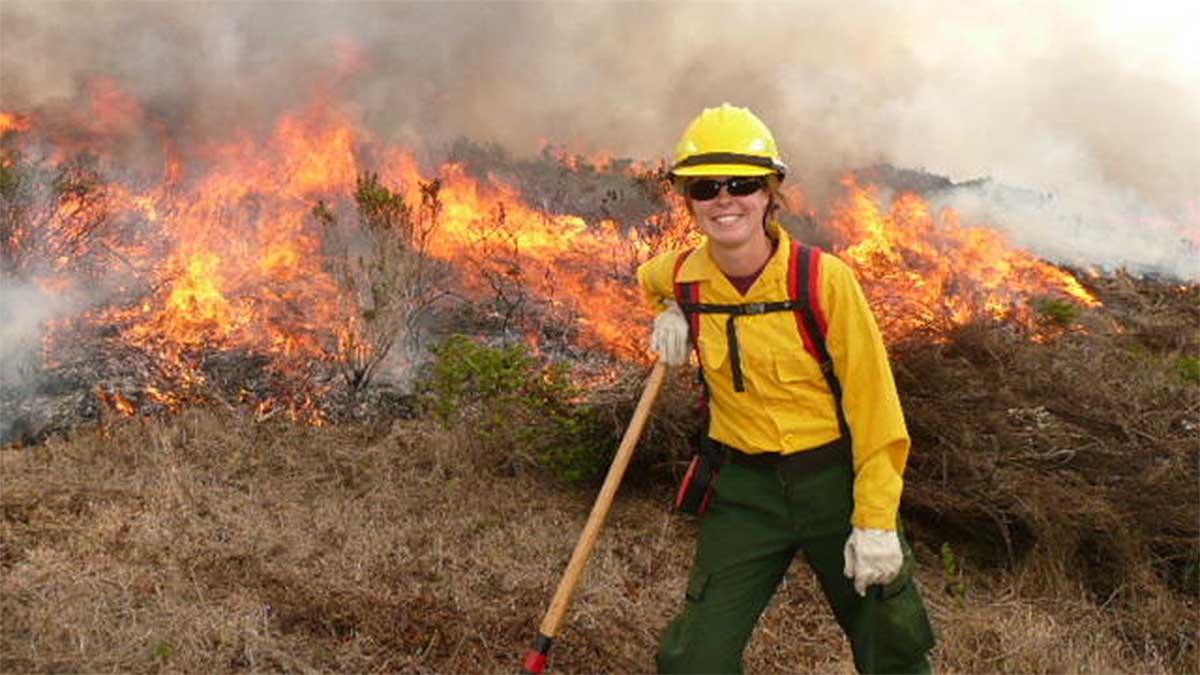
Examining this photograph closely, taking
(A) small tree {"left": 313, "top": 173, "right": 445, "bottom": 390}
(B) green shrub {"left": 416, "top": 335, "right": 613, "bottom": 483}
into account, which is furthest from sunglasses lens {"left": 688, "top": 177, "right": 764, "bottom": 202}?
(A) small tree {"left": 313, "top": 173, "right": 445, "bottom": 390}

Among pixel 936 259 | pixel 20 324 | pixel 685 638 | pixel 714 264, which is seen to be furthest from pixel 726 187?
pixel 936 259

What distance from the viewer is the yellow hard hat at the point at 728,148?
2432mm

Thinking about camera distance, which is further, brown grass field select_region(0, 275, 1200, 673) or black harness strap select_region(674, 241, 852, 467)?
brown grass field select_region(0, 275, 1200, 673)

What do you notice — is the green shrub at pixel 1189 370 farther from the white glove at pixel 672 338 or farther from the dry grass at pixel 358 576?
the white glove at pixel 672 338

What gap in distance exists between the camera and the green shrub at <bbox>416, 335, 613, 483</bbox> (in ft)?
17.9

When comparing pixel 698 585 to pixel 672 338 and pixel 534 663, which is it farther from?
pixel 672 338

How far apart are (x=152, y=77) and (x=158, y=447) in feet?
17.4

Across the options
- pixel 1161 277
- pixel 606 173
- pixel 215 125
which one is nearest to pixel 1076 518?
pixel 606 173

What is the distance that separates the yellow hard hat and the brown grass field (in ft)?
7.23

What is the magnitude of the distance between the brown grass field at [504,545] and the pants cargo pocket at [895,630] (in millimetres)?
1315

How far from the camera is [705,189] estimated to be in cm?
248

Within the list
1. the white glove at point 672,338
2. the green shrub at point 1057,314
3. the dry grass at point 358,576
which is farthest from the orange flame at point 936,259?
the white glove at point 672,338

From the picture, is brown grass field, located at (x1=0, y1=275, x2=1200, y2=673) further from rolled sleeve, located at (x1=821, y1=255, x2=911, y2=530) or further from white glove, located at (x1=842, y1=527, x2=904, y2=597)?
rolled sleeve, located at (x1=821, y1=255, x2=911, y2=530)

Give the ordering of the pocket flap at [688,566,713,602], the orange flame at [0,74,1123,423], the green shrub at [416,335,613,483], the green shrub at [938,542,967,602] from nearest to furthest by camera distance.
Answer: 1. the pocket flap at [688,566,713,602]
2. the green shrub at [938,542,967,602]
3. the green shrub at [416,335,613,483]
4. the orange flame at [0,74,1123,423]
